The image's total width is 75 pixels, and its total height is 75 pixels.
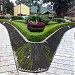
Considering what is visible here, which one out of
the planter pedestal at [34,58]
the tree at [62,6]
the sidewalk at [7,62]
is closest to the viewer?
the sidewalk at [7,62]

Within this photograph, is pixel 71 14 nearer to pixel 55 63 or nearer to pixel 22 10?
pixel 22 10

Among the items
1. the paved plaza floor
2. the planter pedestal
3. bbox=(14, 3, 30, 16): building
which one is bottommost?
the paved plaza floor

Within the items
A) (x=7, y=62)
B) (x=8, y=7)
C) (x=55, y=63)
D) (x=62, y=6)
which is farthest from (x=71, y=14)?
(x=7, y=62)

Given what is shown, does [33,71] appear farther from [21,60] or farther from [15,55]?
[15,55]

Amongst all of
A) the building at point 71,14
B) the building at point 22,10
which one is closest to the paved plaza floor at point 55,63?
the building at point 71,14

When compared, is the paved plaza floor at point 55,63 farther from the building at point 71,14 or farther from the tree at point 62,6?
the building at point 71,14

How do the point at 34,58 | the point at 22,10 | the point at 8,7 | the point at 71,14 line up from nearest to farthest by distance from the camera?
the point at 34,58, the point at 71,14, the point at 22,10, the point at 8,7

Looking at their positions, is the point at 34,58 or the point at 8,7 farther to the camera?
the point at 8,7

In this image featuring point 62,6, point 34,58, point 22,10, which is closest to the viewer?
point 34,58

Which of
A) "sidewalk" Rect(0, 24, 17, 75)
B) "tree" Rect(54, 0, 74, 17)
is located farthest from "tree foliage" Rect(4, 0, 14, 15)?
"sidewalk" Rect(0, 24, 17, 75)

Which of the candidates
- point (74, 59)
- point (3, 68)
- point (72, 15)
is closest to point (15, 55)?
point (3, 68)

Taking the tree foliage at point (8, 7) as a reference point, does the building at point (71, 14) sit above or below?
below

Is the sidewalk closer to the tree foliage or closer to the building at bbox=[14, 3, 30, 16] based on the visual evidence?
the building at bbox=[14, 3, 30, 16]

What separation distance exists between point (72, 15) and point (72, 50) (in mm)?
33497
